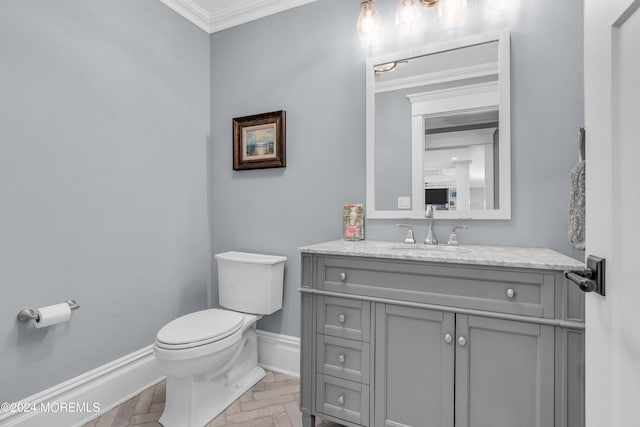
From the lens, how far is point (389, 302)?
1.41 meters

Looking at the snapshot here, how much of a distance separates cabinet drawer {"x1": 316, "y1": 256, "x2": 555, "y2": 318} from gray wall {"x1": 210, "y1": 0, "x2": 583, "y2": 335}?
0.51 m

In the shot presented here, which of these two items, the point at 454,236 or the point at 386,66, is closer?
the point at 454,236

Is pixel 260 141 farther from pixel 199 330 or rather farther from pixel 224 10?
pixel 199 330

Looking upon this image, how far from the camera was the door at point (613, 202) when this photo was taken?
553 millimetres

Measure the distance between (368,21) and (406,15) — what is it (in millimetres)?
205

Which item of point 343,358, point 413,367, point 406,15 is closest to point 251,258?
point 343,358

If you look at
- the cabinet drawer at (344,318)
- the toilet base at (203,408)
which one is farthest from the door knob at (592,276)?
the toilet base at (203,408)

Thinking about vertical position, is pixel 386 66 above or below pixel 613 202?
above

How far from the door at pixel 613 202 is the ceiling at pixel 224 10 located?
1940mm

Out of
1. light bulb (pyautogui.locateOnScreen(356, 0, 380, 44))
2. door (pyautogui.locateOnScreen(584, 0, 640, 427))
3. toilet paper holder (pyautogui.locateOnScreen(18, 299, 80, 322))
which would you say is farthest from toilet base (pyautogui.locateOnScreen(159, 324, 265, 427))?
light bulb (pyautogui.locateOnScreen(356, 0, 380, 44))

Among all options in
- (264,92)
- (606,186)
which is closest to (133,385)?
(264,92)

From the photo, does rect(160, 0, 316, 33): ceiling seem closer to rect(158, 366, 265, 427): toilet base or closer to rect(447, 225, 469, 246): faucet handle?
rect(447, 225, 469, 246): faucet handle

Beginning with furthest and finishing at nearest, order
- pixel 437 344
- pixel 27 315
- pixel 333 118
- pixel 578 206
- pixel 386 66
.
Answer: pixel 333 118 → pixel 386 66 → pixel 27 315 → pixel 437 344 → pixel 578 206

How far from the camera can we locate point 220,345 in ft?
5.43
